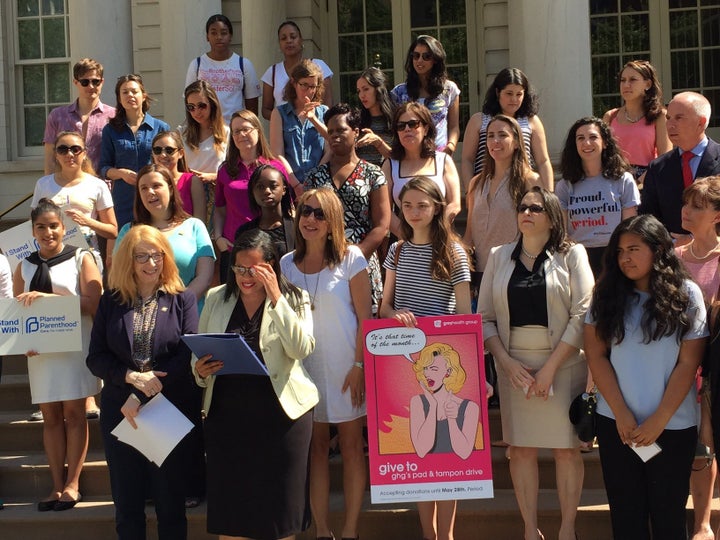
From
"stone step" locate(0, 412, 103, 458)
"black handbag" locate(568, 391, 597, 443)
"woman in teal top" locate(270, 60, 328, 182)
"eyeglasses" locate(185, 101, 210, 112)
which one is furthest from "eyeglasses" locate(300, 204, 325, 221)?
"stone step" locate(0, 412, 103, 458)

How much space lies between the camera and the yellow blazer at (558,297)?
536cm

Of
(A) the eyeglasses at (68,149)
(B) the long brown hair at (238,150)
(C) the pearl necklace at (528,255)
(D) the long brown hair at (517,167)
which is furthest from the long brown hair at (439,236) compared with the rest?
(A) the eyeglasses at (68,149)

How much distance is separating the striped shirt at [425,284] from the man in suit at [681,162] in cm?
146

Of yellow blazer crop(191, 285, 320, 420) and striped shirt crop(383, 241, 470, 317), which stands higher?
striped shirt crop(383, 241, 470, 317)

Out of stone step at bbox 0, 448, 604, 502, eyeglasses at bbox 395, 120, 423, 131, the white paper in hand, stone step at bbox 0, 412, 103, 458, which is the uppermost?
eyeglasses at bbox 395, 120, 423, 131

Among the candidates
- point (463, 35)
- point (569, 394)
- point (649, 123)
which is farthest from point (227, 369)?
point (463, 35)

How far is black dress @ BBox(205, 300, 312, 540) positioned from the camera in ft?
17.4

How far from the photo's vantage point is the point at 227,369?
529cm

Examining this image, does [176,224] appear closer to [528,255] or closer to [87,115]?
[528,255]

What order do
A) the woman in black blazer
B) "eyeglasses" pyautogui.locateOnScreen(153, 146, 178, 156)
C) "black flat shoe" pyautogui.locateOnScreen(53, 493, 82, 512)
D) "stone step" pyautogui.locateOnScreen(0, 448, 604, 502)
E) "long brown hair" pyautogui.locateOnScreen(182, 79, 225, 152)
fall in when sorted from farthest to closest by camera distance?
"long brown hair" pyautogui.locateOnScreen(182, 79, 225, 152)
"eyeglasses" pyautogui.locateOnScreen(153, 146, 178, 156)
"black flat shoe" pyautogui.locateOnScreen(53, 493, 82, 512)
"stone step" pyautogui.locateOnScreen(0, 448, 604, 502)
the woman in black blazer

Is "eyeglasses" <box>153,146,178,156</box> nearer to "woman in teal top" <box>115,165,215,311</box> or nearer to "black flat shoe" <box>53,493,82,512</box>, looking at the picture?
"woman in teal top" <box>115,165,215,311</box>

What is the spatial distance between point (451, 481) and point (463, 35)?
922 cm

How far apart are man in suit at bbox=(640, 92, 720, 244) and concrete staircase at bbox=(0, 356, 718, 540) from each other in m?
1.58

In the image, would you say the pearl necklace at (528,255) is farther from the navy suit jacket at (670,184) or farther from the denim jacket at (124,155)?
the denim jacket at (124,155)
